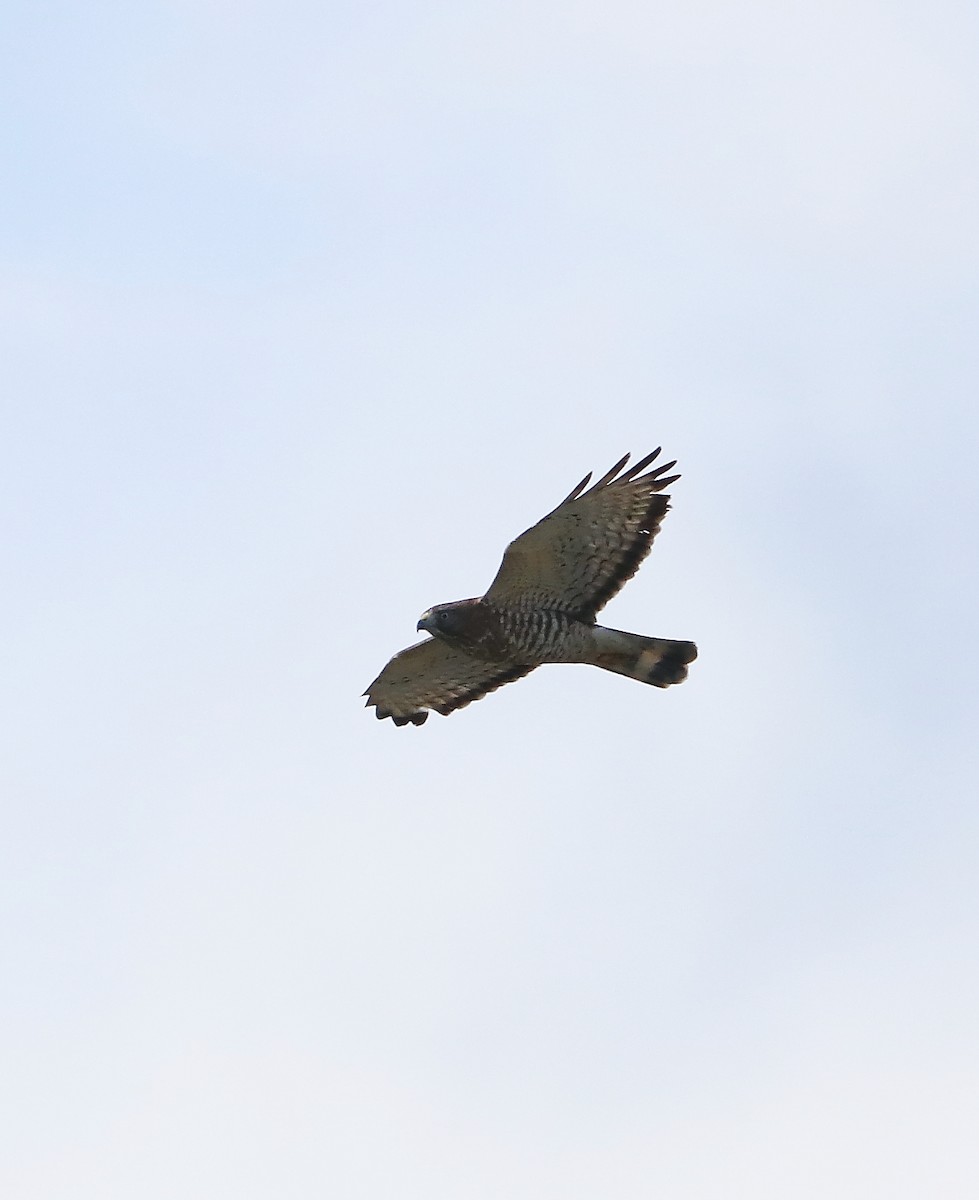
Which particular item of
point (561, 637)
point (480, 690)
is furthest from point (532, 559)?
point (480, 690)

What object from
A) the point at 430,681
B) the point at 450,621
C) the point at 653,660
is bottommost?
the point at 653,660

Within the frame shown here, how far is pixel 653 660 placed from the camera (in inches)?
656

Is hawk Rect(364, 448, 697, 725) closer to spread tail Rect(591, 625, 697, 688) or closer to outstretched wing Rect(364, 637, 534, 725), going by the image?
spread tail Rect(591, 625, 697, 688)

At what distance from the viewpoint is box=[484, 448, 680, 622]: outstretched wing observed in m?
15.6

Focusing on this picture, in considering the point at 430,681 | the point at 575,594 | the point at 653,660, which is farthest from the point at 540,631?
the point at 430,681

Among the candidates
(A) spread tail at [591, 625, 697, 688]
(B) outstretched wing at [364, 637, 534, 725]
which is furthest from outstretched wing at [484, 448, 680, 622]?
(B) outstretched wing at [364, 637, 534, 725]

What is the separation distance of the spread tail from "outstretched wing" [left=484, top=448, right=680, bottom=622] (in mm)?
580

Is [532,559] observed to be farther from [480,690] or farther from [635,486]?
[480,690]

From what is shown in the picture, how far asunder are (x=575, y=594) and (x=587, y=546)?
0.45 meters

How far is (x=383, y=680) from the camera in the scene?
17.8 metres

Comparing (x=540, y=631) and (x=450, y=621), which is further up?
(x=450, y=621)

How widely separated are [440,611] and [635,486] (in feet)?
6.04

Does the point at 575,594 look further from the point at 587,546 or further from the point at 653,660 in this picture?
the point at 653,660

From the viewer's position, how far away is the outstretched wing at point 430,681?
57.2 ft
